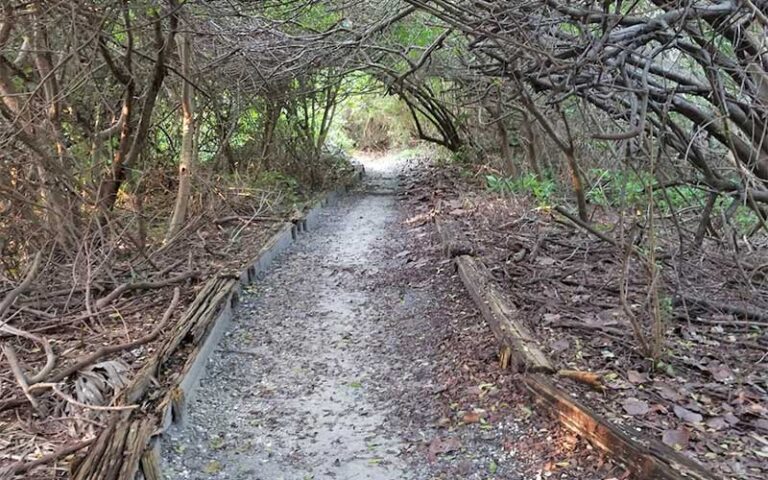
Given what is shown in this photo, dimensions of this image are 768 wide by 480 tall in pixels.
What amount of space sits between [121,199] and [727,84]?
7615mm

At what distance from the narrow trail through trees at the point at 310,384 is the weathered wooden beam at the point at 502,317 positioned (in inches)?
22.3

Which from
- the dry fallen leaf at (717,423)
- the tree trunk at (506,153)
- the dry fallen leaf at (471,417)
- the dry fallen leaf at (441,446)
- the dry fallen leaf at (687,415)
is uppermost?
the tree trunk at (506,153)

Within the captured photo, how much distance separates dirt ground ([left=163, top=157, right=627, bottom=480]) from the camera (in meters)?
3.56

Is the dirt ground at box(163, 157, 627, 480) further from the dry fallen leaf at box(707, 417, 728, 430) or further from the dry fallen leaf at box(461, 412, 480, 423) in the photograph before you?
the dry fallen leaf at box(707, 417, 728, 430)

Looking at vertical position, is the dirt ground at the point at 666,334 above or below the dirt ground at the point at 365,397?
above

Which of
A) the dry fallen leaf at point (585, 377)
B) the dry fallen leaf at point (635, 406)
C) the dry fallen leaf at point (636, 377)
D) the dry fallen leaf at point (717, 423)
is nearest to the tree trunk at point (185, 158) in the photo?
the dry fallen leaf at point (585, 377)

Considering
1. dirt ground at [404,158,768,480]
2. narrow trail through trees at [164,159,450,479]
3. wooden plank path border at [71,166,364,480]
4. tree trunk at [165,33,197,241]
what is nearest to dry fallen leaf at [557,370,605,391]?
dirt ground at [404,158,768,480]

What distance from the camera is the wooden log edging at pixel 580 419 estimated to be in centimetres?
286

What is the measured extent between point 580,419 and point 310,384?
212 cm

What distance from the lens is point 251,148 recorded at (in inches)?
513

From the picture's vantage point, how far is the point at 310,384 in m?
4.73

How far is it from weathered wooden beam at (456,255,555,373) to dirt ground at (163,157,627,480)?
6.5 inches

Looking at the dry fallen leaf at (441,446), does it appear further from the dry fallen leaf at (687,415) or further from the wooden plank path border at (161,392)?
the wooden plank path border at (161,392)

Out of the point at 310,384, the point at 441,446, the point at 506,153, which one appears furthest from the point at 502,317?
the point at 506,153
